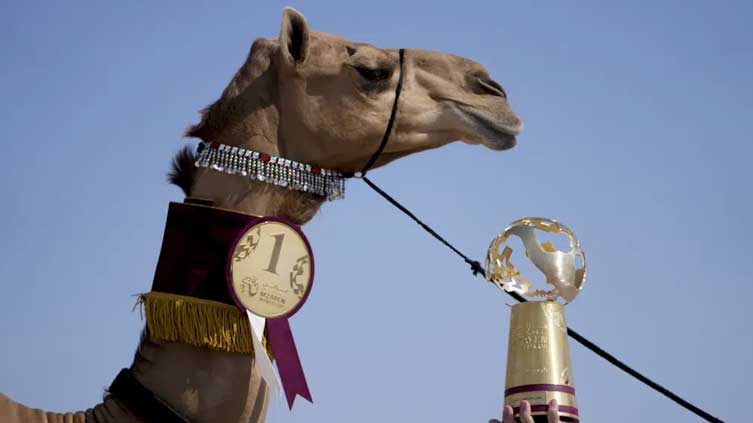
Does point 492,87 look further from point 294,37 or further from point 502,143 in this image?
point 294,37

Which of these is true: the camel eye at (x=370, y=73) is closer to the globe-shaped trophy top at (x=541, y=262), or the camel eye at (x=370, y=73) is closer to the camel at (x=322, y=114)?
the camel at (x=322, y=114)

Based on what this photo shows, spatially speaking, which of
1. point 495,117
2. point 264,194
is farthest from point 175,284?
point 495,117

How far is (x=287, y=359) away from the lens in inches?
184

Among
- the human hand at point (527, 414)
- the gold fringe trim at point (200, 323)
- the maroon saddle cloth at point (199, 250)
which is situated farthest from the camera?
the maroon saddle cloth at point (199, 250)

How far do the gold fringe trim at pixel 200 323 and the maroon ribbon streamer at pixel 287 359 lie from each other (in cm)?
15

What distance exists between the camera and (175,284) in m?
4.61

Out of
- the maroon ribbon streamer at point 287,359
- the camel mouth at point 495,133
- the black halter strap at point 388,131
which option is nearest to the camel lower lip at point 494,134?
the camel mouth at point 495,133

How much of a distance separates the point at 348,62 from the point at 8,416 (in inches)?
86.8

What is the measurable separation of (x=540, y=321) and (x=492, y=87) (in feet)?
7.34

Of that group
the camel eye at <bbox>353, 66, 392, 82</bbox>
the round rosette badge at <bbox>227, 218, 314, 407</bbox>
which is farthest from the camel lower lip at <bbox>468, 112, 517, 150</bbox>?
the round rosette badge at <bbox>227, 218, 314, 407</bbox>

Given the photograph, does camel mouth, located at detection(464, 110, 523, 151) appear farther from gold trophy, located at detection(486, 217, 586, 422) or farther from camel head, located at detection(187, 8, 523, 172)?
gold trophy, located at detection(486, 217, 586, 422)

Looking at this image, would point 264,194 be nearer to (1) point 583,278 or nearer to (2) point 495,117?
(2) point 495,117

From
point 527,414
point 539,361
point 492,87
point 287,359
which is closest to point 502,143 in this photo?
point 492,87

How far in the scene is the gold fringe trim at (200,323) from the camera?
447 cm
